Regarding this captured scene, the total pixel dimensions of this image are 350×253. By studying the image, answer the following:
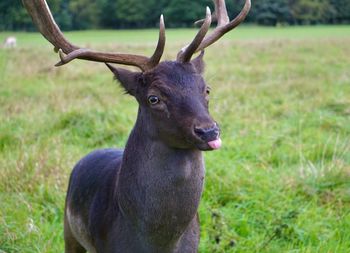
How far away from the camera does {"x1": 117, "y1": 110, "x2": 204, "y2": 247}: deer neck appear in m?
2.48

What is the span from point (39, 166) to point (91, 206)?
1.80 metres

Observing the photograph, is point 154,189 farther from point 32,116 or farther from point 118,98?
point 118,98

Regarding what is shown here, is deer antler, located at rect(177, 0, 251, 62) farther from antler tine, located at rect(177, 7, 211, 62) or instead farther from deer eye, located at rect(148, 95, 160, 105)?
deer eye, located at rect(148, 95, 160, 105)

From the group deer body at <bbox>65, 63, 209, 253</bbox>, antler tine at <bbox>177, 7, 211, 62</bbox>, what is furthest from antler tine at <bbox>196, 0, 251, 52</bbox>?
deer body at <bbox>65, 63, 209, 253</bbox>

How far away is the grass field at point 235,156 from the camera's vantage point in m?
3.79

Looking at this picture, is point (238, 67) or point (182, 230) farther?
point (238, 67)

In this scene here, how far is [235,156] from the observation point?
18.1 feet

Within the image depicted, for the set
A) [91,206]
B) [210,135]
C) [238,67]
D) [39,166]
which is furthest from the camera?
[238,67]

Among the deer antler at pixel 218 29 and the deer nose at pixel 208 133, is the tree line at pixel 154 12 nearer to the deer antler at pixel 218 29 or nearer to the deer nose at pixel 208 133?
the deer antler at pixel 218 29

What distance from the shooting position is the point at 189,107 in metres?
2.33

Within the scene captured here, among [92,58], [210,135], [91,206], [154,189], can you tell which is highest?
[92,58]

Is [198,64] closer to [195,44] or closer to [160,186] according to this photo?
[195,44]

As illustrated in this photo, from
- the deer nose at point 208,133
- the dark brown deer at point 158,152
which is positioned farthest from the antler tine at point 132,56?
the deer nose at point 208,133

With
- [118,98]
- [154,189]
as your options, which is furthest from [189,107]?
[118,98]
